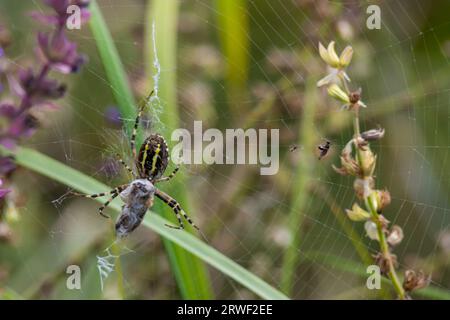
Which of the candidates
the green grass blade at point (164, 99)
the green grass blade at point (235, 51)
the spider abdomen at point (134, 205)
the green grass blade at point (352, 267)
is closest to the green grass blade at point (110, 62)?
the green grass blade at point (164, 99)

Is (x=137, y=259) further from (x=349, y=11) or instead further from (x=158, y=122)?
(x=349, y=11)

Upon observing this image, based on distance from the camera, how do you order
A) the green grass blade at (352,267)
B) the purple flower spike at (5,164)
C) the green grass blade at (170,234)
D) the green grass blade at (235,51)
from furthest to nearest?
the green grass blade at (235,51), the green grass blade at (352,267), the green grass blade at (170,234), the purple flower spike at (5,164)

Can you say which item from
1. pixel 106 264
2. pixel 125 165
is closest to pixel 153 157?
pixel 125 165

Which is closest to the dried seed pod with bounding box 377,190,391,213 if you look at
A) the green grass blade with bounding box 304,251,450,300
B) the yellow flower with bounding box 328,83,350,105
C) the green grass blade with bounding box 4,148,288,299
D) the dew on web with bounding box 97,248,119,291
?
the yellow flower with bounding box 328,83,350,105

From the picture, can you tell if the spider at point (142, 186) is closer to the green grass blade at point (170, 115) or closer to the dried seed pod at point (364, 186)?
the green grass blade at point (170, 115)

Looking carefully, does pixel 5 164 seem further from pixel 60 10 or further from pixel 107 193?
pixel 107 193

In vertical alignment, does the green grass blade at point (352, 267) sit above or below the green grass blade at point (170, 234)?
below
